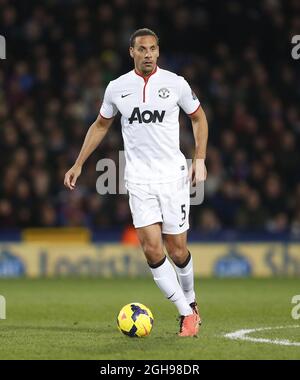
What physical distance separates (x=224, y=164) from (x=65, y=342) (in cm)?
1043

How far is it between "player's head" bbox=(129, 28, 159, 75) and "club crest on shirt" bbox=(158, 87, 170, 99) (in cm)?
18

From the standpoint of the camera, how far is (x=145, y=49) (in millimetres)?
7965

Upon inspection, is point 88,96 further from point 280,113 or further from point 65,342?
point 65,342

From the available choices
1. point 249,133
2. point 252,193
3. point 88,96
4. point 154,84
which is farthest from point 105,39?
point 154,84

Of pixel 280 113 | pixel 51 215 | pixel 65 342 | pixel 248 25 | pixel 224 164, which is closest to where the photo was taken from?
pixel 65 342

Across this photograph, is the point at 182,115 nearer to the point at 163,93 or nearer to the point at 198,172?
the point at 163,93

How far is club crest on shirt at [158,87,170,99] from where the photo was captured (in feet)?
26.4

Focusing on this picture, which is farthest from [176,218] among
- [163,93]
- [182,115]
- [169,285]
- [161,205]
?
[182,115]

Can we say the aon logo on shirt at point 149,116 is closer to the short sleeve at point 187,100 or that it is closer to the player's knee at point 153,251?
the short sleeve at point 187,100

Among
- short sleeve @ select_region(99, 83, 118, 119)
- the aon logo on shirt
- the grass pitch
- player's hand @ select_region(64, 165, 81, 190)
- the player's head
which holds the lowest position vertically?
the grass pitch

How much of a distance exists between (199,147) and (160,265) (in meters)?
0.99

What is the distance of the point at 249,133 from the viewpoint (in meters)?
18.5

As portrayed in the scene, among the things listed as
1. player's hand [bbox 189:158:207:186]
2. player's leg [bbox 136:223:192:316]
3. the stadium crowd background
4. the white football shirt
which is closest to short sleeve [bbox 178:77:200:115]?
the white football shirt

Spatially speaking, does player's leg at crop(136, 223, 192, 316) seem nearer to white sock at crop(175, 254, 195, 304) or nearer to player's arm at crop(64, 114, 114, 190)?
white sock at crop(175, 254, 195, 304)
